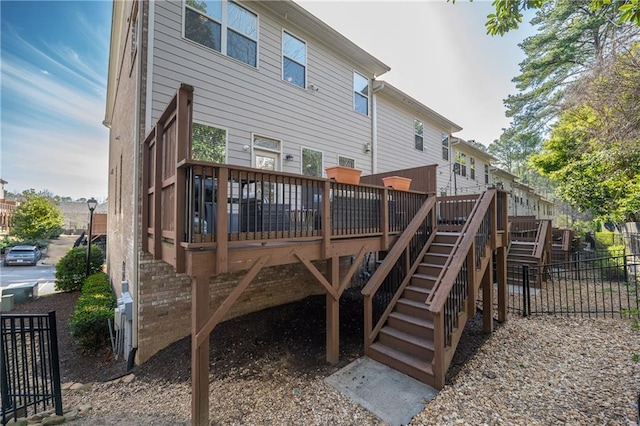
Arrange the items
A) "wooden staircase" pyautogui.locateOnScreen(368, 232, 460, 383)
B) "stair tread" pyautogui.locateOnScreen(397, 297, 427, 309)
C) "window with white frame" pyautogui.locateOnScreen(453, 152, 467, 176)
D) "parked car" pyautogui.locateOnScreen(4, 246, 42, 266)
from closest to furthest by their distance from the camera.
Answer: "wooden staircase" pyautogui.locateOnScreen(368, 232, 460, 383)
"stair tread" pyautogui.locateOnScreen(397, 297, 427, 309)
"window with white frame" pyautogui.locateOnScreen(453, 152, 467, 176)
"parked car" pyautogui.locateOnScreen(4, 246, 42, 266)

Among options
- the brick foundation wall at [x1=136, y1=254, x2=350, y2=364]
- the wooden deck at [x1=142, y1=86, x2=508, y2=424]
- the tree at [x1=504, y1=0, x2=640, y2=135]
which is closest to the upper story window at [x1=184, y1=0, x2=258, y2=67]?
the wooden deck at [x1=142, y1=86, x2=508, y2=424]

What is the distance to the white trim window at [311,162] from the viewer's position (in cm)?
725

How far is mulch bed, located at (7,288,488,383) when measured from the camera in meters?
4.33

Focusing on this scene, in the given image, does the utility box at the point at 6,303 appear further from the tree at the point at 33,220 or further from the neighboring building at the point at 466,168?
the tree at the point at 33,220

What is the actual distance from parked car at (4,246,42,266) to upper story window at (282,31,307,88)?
20.9m

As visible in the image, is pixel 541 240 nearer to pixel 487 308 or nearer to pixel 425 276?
pixel 487 308

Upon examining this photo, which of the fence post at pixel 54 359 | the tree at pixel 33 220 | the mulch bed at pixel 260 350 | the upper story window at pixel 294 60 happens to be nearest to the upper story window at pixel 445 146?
the upper story window at pixel 294 60

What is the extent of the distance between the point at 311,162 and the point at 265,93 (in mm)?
2047

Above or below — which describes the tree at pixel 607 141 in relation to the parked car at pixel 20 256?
above

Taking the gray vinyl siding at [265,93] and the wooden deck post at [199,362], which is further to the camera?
the gray vinyl siding at [265,93]

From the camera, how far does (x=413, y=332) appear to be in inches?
170

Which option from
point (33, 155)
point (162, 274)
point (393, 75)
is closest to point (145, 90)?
point (162, 274)

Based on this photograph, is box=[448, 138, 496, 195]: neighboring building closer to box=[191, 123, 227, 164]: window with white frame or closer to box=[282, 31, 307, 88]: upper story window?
box=[282, 31, 307, 88]: upper story window

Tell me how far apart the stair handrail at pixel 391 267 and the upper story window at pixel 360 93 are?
4.34 metres
